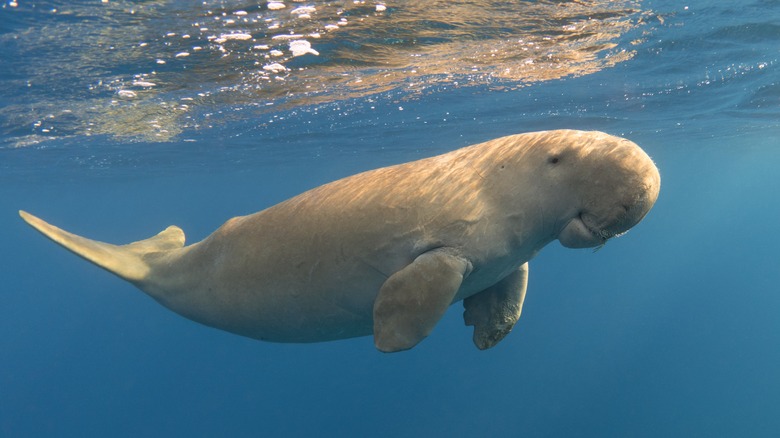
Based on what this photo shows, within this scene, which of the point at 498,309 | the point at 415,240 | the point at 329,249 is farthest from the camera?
the point at 498,309

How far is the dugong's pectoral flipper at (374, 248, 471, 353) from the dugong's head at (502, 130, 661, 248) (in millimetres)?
737

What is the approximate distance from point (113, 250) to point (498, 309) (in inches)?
153

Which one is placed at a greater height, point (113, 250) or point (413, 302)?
point (413, 302)

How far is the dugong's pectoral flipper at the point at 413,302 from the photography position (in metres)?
2.91

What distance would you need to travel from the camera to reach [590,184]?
2.96m

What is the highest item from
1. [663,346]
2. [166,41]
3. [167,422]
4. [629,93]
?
[166,41]

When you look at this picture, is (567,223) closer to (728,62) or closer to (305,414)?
(728,62)

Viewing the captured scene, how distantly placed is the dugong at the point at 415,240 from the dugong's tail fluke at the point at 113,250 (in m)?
0.03

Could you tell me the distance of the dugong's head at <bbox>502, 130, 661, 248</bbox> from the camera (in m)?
2.86

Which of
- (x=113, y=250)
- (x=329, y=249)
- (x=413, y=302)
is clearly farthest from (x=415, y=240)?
(x=113, y=250)

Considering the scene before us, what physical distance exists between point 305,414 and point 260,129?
18.1 meters

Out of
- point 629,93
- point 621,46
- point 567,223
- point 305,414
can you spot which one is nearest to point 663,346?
point 305,414

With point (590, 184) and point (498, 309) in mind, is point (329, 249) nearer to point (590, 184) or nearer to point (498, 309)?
point (498, 309)

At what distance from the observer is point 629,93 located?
1684 cm
